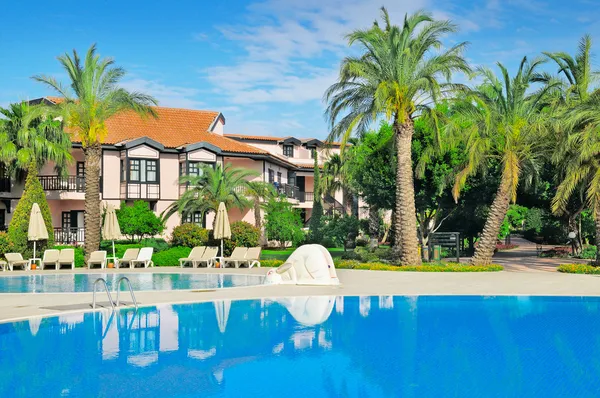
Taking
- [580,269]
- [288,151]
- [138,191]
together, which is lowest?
[580,269]

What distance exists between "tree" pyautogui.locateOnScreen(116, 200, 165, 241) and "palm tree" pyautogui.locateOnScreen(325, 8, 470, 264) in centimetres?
1481

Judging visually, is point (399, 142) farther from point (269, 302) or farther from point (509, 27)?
point (269, 302)

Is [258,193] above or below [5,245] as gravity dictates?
above

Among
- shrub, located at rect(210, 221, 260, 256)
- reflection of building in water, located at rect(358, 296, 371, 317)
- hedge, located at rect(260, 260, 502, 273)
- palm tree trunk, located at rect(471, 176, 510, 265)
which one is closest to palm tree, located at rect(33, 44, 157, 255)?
shrub, located at rect(210, 221, 260, 256)

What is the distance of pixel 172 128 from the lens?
43969 mm

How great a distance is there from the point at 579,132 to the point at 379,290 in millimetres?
10800

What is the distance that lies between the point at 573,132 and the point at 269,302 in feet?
47.3

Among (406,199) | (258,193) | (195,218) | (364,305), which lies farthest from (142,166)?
(364,305)

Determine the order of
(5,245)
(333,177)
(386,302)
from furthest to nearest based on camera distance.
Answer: (333,177) < (5,245) < (386,302)

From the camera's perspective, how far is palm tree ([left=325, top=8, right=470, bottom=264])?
25.1m

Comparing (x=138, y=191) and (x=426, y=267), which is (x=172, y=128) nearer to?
(x=138, y=191)

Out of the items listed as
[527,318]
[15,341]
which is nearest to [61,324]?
[15,341]

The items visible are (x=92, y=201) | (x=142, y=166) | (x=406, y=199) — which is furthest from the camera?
(x=142, y=166)

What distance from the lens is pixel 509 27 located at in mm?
21156
